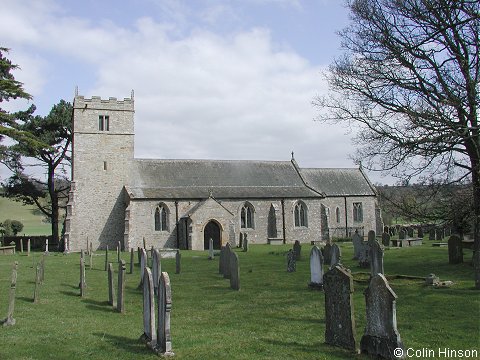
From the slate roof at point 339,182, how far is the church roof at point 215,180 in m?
1.90

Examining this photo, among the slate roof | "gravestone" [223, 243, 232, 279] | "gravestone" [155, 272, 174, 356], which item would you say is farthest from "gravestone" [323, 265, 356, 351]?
the slate roof

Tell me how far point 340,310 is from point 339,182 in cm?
3519

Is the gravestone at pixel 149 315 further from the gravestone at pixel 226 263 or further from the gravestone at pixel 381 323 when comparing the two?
the gravestone at pixel 226 263

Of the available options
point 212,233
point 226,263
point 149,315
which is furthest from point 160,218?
point 149,315

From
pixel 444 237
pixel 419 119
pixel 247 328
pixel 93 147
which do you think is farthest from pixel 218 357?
pixel 444 237

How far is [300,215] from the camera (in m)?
37.1

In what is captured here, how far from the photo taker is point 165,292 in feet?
23.2

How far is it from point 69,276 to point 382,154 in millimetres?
11894

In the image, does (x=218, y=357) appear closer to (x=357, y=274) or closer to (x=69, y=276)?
(x=357, y=274)

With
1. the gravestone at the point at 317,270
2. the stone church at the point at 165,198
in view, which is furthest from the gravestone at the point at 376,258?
the stone church at the point at 165,198

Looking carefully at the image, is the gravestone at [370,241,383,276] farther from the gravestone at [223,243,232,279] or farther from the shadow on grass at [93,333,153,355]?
the shadow on grass at [93,333,153,355]

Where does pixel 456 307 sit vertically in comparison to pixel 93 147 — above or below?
below

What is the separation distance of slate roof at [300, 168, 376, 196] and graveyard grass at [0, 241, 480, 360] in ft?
78.0

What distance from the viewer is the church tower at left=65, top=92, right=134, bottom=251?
3180 cm
